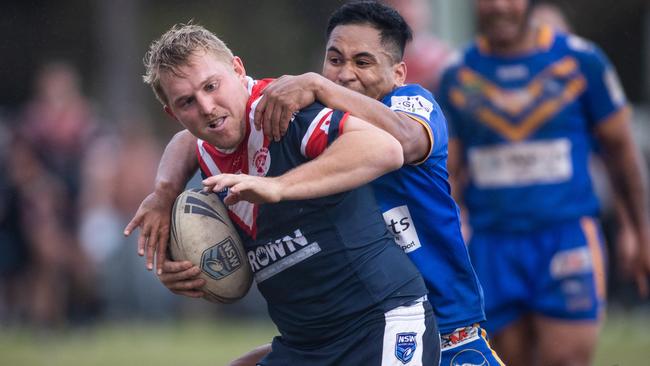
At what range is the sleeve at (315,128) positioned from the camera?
412cm

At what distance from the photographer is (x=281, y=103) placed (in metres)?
4.21

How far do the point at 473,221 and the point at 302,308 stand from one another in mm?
3012

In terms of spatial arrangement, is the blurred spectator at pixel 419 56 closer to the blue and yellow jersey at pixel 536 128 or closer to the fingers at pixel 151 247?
the blue and yellow jersey at pixel 536 128

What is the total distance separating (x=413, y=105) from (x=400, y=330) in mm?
921

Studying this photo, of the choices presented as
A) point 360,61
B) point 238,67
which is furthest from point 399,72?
point 238,67

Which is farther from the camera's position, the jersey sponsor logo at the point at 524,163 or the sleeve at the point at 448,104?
the sleeve at the point at 448,104

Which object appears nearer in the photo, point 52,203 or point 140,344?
point 140,344

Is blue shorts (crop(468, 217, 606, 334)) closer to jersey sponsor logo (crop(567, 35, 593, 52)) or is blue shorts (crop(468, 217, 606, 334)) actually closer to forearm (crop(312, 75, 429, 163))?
jersey sponsor logo (crop(567, 35, 593, 52))

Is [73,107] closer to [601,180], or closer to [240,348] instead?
[240,348]

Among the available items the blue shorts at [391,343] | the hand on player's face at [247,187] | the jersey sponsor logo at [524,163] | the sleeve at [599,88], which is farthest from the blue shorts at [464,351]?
the sleeve at [599,88]

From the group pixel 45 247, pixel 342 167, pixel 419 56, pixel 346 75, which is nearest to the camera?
pixel 342 167

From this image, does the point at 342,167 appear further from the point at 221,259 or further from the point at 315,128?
the point at 221,259

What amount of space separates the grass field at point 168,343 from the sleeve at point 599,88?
272 centimetres

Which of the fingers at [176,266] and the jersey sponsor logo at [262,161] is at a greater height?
the jersey sponsor logo at [262,161]
